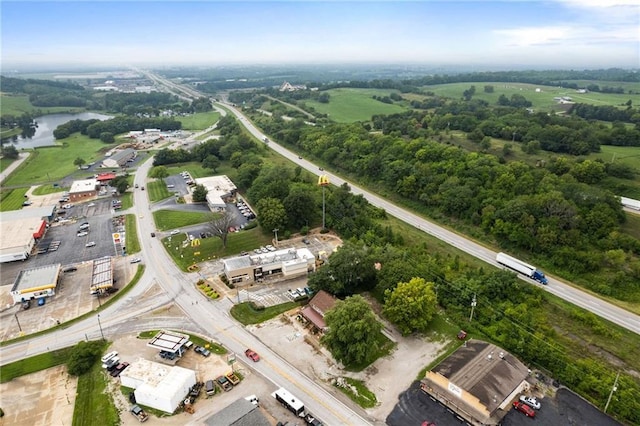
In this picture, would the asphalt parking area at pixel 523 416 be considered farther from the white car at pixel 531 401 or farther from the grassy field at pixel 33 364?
the grassy field at pixel 33 364

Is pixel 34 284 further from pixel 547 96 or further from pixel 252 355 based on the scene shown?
pixel 547 96

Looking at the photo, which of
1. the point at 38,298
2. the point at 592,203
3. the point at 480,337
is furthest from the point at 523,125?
the point at 38,298

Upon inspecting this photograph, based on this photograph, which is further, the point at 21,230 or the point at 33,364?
the point at 21,230

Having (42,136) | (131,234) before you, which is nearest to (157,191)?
(131,234)

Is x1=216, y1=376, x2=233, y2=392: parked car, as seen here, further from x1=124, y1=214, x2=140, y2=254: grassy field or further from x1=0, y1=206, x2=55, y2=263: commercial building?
x1=0, y1=206, x2=55, y2=263: commercial building

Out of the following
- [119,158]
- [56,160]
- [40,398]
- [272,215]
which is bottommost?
[40,398]

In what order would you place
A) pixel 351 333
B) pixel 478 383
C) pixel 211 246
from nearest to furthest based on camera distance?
pixel 478 383
pixel 351 333
pixel 211 246

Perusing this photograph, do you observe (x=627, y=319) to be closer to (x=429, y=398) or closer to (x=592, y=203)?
(x=592, y=203)
